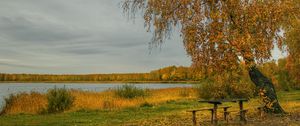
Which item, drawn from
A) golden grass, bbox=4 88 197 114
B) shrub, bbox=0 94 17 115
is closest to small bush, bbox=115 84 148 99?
golden grass, bbox=4 88 197 114

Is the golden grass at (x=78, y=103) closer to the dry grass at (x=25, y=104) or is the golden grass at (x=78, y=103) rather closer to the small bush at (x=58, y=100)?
the dry grass at (x=25, y=104)

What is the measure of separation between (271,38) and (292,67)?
64.4 ft

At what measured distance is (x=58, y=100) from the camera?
2228 centimetres

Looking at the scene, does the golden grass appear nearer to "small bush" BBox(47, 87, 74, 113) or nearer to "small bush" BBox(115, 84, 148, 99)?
"small bush" BBox(47, 87, 74, 113)

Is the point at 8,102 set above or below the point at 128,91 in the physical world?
below

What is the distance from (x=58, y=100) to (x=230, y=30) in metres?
11.5

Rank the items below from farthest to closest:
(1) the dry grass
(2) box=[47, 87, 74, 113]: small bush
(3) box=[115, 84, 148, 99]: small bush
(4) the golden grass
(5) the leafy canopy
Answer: (3) box=[115, 84, 148, 99]: small bush < (4) the golden grass < (1) the dry grass < (2) box=[47, 87, 74, 113]: small bush < (5) the leafy canopy

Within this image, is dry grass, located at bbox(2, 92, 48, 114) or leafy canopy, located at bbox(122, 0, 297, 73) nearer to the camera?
leafy canopy, located at bbox(122, 0, 297, 73)

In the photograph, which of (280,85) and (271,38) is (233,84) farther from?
(280,85)

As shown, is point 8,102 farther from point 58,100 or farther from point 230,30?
point 230,30

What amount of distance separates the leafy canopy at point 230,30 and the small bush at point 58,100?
965cm

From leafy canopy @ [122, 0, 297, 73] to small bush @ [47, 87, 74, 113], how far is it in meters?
9.65

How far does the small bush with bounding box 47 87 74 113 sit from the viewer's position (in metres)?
22.1

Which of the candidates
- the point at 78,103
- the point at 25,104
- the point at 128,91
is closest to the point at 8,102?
the point at 25,104
